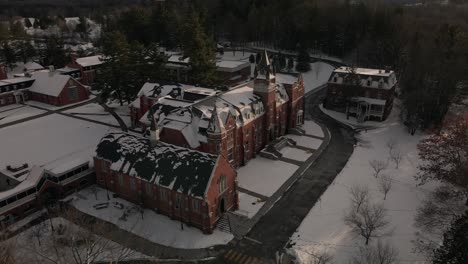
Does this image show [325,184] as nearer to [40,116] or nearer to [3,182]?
[3,182]

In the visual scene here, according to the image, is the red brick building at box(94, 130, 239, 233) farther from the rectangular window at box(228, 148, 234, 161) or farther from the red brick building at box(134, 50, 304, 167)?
the rectangular window at box(228, 148, 234, 161)

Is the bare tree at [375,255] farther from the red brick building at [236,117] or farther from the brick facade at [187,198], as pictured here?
the red brick building at [236,117]

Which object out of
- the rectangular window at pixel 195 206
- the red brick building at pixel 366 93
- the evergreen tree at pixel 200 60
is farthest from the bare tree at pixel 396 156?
the evergreen tree at pixel 200 60

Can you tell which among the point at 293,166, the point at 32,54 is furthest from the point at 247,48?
the point at 293,166

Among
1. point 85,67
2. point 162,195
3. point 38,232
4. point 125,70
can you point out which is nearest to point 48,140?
point 125,70

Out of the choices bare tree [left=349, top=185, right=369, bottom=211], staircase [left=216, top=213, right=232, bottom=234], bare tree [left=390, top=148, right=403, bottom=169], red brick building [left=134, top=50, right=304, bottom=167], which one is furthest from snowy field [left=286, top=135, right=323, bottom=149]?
staircase [left=216, top=213, right=232, bottom=234]
